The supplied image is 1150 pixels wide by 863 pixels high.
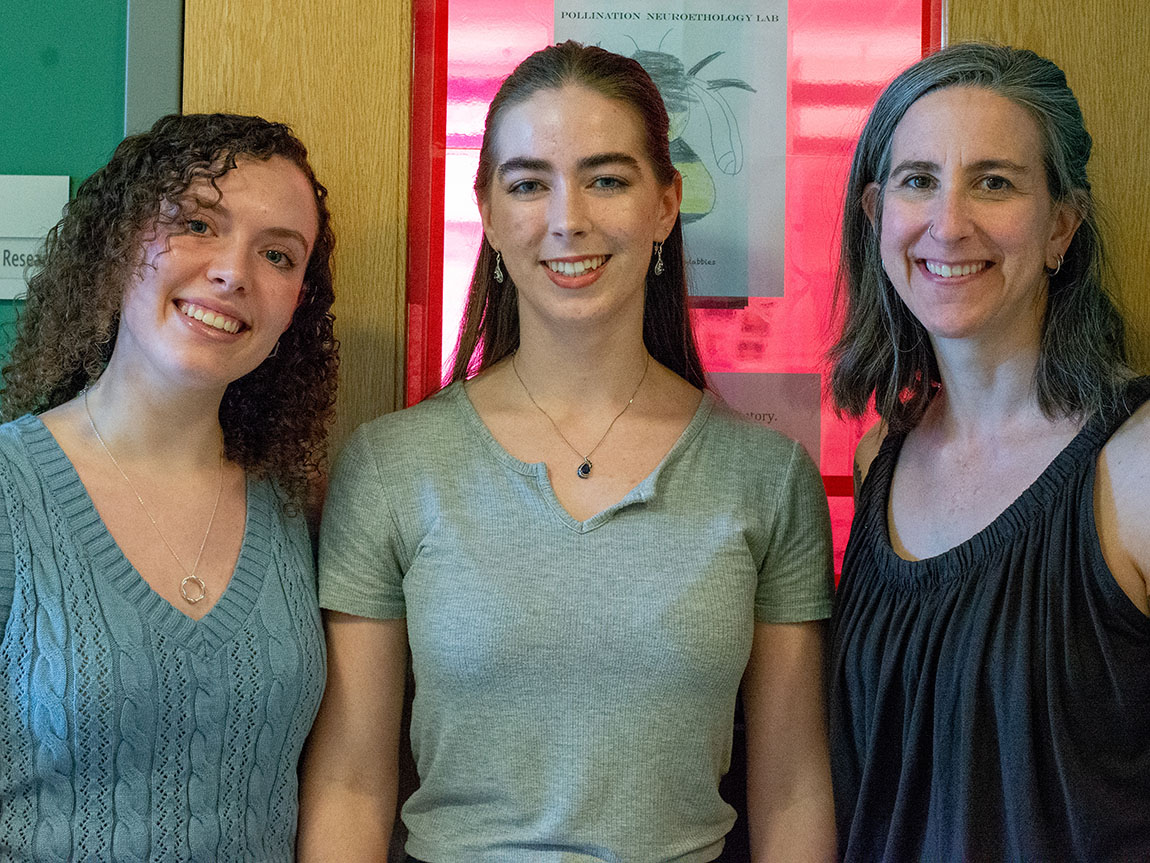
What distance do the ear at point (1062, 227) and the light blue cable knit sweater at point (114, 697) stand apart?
1.34 meters

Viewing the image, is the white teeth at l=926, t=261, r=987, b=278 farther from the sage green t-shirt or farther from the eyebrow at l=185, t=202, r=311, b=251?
the eyebrow at l=185, t=202, r=311, b=251

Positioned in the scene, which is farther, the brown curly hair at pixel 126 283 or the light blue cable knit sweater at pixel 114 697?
the brown curly hair at pixel 126 283

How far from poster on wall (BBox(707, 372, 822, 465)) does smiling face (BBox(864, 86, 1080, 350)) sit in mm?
513

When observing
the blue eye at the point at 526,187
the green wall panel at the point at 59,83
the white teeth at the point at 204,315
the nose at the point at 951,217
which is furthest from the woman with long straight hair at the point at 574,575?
the green wall panel at the point at 59,83

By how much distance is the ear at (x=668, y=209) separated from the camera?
6.37 feet

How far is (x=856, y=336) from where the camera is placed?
200 cm

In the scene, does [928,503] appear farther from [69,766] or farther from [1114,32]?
[69,766]

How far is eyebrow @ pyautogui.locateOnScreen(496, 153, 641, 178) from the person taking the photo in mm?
1835

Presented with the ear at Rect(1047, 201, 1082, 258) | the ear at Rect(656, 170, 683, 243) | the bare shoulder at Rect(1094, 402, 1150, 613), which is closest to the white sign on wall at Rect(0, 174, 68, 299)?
the ear at Rect(656, 170, 683, 243)

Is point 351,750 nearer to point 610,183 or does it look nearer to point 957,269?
point 610,183

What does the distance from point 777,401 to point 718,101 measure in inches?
23.8

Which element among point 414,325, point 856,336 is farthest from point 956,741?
point 414,325

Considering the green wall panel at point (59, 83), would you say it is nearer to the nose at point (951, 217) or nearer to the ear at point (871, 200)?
the ear at point (871, 200)

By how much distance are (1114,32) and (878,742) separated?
1.47 m
